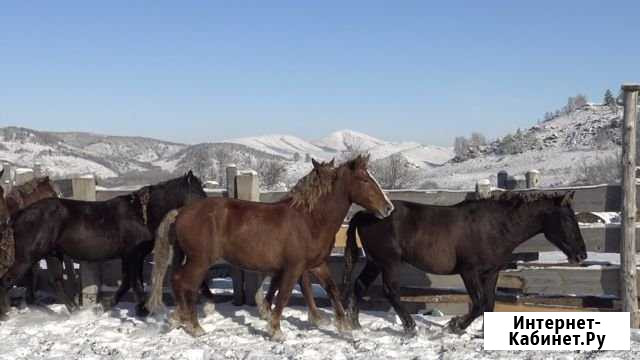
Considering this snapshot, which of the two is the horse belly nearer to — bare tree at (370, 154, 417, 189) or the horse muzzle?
the horse muzzle

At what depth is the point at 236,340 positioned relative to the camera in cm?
580

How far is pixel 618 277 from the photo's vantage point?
6.15 meters

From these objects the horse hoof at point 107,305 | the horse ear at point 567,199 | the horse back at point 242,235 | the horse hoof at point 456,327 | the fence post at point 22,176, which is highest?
the fence post at point 22,176

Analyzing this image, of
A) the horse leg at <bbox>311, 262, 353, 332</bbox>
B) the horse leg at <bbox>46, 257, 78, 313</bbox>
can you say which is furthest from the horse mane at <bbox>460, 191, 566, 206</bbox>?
the horse leg at <bbox>46, 257, 78, 313</bbox>

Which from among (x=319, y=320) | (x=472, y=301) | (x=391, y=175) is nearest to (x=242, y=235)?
(x=319, y=320)

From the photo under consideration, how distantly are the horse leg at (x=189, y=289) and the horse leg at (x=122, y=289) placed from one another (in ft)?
4.33

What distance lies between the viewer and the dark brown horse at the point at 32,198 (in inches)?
288

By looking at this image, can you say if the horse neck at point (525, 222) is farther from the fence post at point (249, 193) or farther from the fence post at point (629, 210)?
the fence post at point (249, 193)

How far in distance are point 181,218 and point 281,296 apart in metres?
1.32

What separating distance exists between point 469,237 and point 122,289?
14.0 ft

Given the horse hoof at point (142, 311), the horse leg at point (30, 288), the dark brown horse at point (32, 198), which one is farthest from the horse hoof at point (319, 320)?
the horse leg at point (30, 288)

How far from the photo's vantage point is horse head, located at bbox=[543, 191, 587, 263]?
18.7 ft

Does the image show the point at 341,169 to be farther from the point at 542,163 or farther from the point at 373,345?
the point at 542,163

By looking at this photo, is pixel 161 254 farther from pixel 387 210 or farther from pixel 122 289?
pixel 387 210
